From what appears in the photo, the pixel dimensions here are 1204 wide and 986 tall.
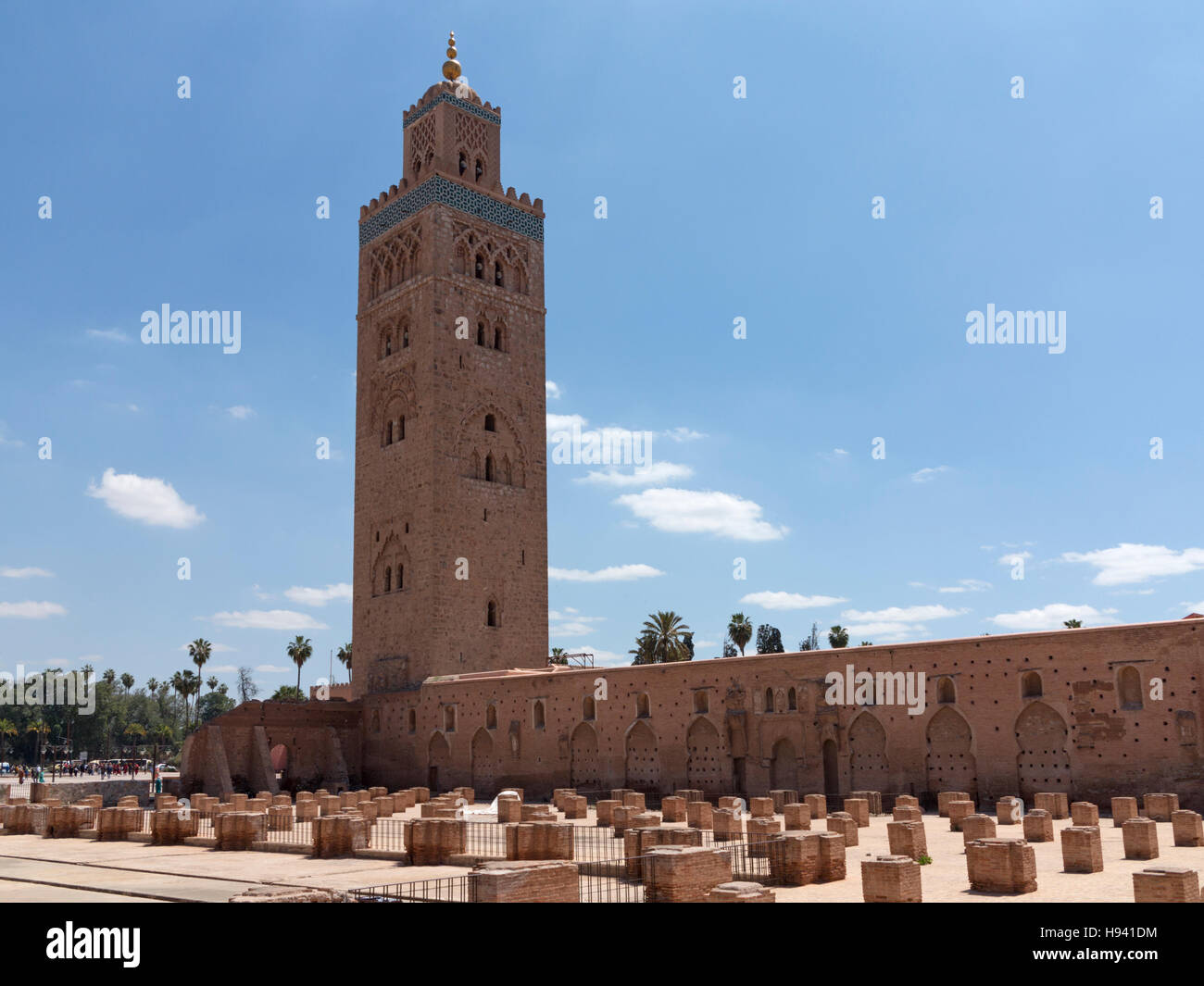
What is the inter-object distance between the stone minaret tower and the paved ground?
17.8 m

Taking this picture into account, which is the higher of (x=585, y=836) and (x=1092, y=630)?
(x=1092, y=630)

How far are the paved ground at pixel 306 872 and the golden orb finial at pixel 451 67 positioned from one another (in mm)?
32410

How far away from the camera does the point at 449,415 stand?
125ft

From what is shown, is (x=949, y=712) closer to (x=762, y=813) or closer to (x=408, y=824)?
(x=762, y=813)

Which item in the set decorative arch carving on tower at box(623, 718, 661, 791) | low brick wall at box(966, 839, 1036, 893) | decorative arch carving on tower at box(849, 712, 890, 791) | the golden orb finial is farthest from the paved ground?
the golden orb finial

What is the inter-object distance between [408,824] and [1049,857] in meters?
9.46

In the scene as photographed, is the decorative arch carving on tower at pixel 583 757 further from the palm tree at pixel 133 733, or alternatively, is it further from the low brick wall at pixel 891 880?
the palm tree at pixel 133 733

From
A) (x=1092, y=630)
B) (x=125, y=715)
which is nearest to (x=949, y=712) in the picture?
(x=1092, y=630)

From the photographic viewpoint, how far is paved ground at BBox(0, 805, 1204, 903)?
12148 mm

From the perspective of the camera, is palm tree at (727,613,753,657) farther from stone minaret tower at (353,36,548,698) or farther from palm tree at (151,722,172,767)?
palm tree at (151,722,172,767)

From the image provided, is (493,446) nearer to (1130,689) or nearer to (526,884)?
(1130,689)

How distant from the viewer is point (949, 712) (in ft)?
76.7

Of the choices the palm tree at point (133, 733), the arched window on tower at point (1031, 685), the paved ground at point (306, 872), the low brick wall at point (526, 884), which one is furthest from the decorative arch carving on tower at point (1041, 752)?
the palm tree at point (133, 733)

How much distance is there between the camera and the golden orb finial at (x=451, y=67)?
138ft
